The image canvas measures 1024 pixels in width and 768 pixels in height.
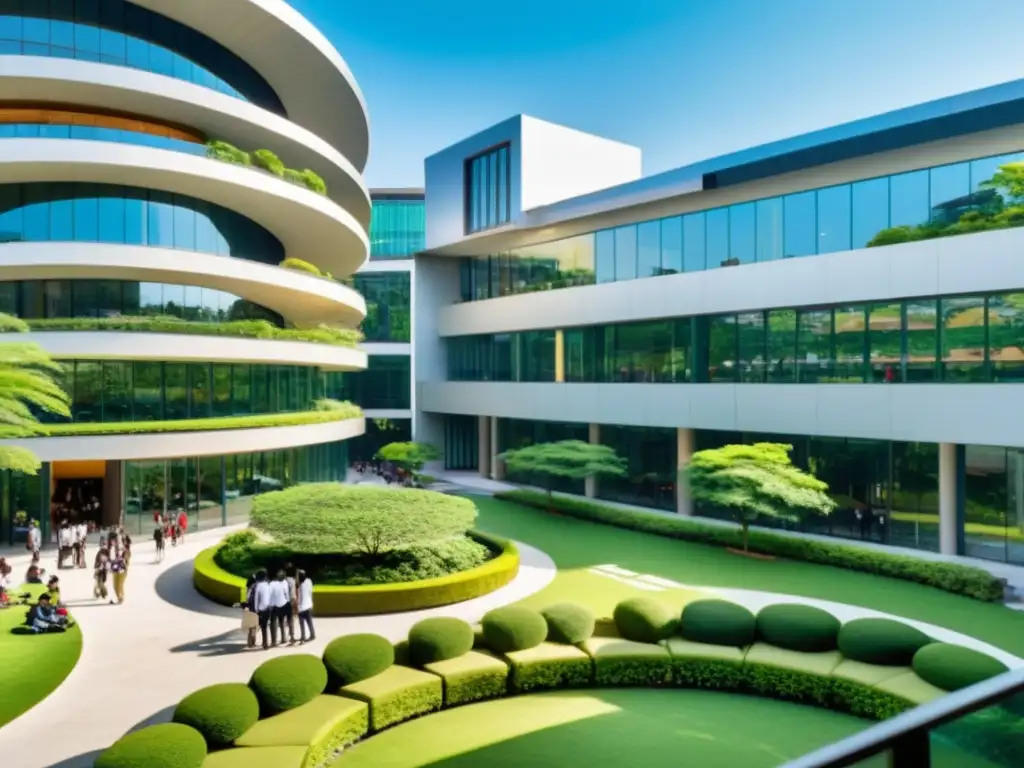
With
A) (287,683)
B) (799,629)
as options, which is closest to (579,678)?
(799,629)

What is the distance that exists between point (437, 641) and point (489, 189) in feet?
125

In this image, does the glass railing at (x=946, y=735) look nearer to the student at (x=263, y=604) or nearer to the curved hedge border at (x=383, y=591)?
the student at (x=263, y=604)

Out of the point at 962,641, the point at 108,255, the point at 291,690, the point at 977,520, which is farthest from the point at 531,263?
the point at 291,690

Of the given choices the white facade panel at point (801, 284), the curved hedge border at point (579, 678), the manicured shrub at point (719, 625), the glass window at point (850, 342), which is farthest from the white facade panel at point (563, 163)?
the curved hedge border at point (579, 678)

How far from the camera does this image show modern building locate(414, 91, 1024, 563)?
96.5ft

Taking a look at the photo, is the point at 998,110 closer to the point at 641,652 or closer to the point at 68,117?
the point at 641,652

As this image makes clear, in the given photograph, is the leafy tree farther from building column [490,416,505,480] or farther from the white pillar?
the white pillar

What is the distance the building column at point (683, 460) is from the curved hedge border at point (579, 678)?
21.4 meters

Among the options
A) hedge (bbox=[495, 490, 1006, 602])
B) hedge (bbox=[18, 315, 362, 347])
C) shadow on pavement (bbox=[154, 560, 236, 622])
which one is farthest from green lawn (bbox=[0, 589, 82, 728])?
hedge (bbox=[495, 490, 1006, 602])

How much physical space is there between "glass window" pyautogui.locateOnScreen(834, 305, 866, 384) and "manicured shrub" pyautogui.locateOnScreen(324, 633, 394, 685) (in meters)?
23.9

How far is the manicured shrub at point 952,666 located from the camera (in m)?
14.8

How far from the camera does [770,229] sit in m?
36.4

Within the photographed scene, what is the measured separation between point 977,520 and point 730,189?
1721 centimetres

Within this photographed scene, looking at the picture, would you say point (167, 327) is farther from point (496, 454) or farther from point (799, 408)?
point (799, 408)
